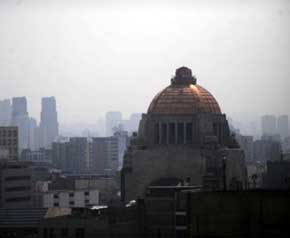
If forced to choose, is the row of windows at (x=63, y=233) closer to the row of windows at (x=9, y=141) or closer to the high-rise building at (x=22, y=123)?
the row of windows at (x=9, y=141)

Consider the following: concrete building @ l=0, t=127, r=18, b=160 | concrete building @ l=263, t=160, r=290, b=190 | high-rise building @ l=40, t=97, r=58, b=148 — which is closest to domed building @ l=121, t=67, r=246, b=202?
concrete building @ l=263, t=160, r=290, b=190

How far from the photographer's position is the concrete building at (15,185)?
37.4 metres

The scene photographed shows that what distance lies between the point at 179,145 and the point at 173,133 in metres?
0.51

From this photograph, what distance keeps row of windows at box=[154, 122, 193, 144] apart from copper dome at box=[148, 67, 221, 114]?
11.2 inches

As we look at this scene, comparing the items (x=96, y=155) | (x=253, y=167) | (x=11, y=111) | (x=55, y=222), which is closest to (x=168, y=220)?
(x=55, y=222)

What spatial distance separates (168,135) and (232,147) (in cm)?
165

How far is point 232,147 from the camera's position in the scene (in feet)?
97.5

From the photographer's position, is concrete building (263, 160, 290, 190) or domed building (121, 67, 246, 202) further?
domed building (121, 67, 246, 202)

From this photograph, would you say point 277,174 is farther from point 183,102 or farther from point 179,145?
point 183,102

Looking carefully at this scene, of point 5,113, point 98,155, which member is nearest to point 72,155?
point 98,155

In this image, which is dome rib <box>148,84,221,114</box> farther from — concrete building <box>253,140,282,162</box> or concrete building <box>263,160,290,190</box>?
concrete building <box>253,140,282,162</box>

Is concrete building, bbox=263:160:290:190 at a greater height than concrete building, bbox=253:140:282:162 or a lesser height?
lesser

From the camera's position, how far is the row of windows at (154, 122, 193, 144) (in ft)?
94.9

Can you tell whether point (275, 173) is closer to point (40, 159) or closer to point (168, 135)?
point (168, 135)
